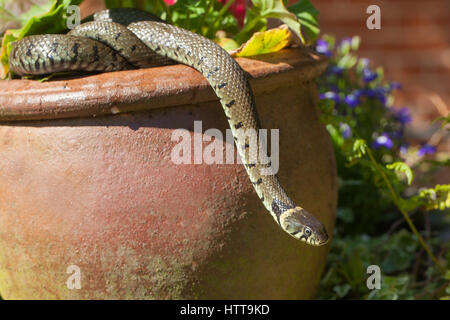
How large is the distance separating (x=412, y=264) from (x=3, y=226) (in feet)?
8.51

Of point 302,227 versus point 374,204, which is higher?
point 302,227

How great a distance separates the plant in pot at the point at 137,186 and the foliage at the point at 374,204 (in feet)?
1.89

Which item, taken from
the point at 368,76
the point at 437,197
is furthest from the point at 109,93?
the point at 368,76

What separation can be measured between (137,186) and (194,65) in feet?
1.79

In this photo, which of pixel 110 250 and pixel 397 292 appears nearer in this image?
pixel 110 250

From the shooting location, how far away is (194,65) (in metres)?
2.19

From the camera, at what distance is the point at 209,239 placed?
215cm

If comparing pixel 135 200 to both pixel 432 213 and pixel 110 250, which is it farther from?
pixel 432 213

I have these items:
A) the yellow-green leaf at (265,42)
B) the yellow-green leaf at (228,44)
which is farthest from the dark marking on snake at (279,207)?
the yellow-green leaf at (228,44)

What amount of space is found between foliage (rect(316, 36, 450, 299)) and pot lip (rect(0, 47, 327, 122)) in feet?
2.42

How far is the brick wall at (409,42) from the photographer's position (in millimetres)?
6074

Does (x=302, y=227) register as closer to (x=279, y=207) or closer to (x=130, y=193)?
(x=279, y=207)
